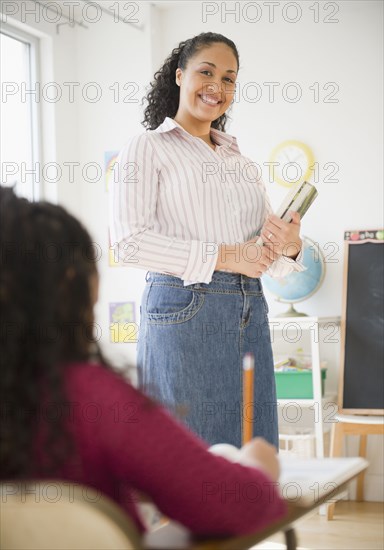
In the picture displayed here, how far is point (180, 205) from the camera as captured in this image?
1885mm

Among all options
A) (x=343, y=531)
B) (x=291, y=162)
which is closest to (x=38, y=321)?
(x=343, y=531)

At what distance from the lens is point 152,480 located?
899 mm

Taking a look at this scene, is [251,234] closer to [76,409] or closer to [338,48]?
[76,409]

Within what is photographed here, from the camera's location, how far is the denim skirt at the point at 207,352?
1.80 meters

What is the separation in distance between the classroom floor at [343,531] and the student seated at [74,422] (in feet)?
6.97

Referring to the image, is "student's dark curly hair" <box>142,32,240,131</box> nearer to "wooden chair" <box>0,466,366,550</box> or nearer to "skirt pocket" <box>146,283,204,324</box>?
"skirt pocket" <box>146,283,204,324</box>

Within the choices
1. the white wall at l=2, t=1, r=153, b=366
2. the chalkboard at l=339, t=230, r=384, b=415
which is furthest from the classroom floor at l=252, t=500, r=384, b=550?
the white wall at l=2, t=1, r=153, b=366

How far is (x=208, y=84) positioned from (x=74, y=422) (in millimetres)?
1261

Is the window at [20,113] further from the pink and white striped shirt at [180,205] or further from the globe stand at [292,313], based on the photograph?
the pink and white striped shirt at [180,205]

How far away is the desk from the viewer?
2.81ft

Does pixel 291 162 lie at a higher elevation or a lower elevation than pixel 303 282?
higher

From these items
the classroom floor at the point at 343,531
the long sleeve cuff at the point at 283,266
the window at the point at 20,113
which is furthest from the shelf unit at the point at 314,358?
the long sleeve cuff at the point at 283,266

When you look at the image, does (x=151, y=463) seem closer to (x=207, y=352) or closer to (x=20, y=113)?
(x=207, y=352)

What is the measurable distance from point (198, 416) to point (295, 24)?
8.79 feet
